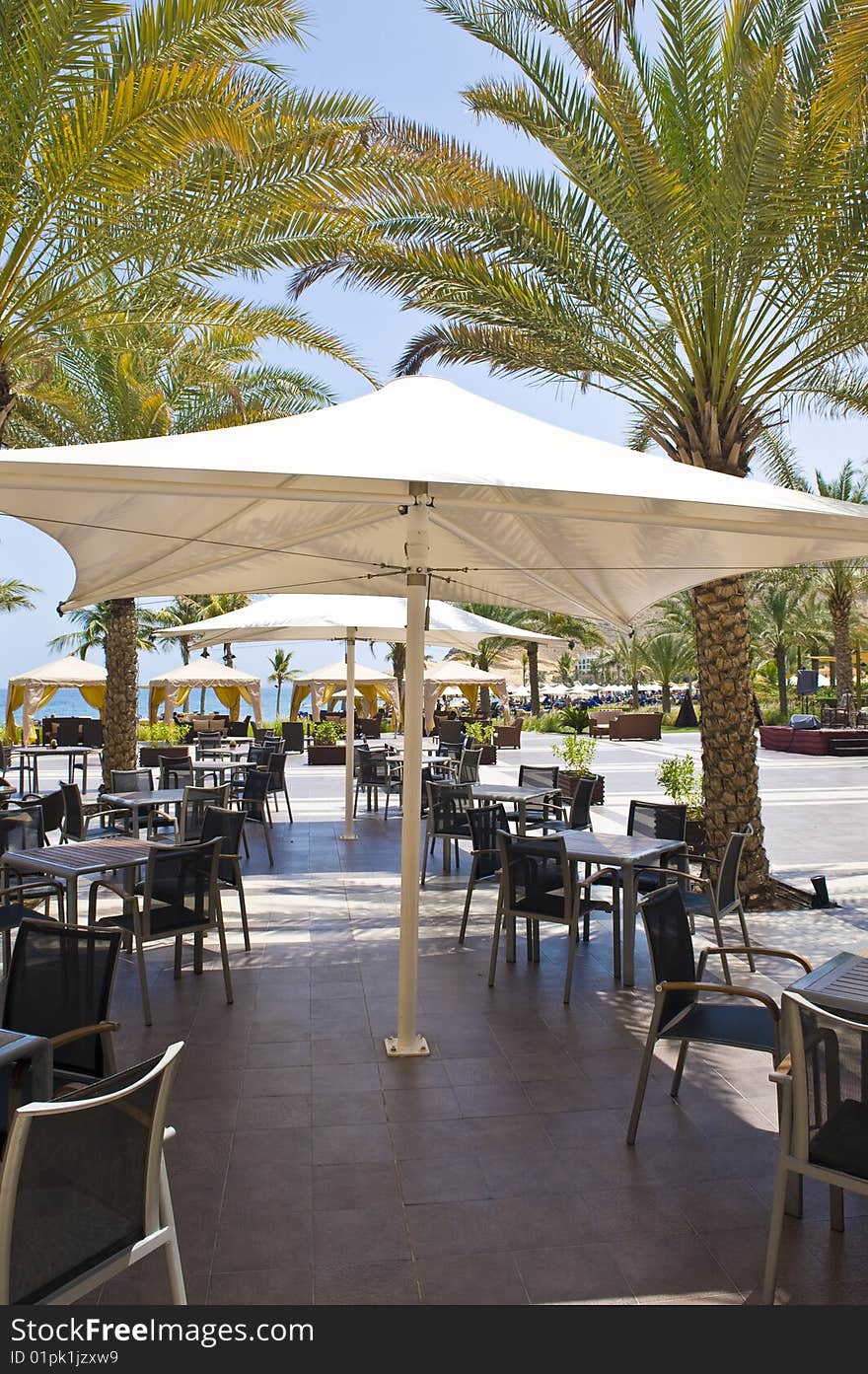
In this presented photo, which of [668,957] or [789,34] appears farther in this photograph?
[789,34]

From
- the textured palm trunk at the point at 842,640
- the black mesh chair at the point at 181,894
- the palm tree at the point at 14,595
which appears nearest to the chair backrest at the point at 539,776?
the black mesh chair at the point at 181,894

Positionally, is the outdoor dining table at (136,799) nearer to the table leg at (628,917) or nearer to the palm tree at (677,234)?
the table leg at (628,917)

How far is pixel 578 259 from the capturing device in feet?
26.7

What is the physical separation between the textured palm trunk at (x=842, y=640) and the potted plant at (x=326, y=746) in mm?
15324

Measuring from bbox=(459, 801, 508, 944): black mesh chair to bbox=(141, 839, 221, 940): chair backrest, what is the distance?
2.01 m

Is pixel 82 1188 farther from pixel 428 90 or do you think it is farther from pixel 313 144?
pixel 428 90

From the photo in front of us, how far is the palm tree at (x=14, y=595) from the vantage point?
39031mm

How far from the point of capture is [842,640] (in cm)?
2991

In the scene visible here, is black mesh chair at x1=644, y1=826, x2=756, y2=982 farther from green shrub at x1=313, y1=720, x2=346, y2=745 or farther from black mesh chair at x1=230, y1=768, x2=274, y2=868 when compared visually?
green shrub at x1=313, y1=720, x2=346, y2=745

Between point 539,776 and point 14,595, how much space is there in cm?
3570

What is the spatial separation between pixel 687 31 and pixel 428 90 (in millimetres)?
3968

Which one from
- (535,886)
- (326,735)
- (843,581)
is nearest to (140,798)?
(535,886)

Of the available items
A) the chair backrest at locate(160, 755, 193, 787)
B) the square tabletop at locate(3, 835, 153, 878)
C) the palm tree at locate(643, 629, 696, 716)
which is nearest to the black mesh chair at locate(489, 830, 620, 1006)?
the square tabletop at locate(3, 835, 153, 878)

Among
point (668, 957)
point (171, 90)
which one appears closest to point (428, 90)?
point (171, 90)
